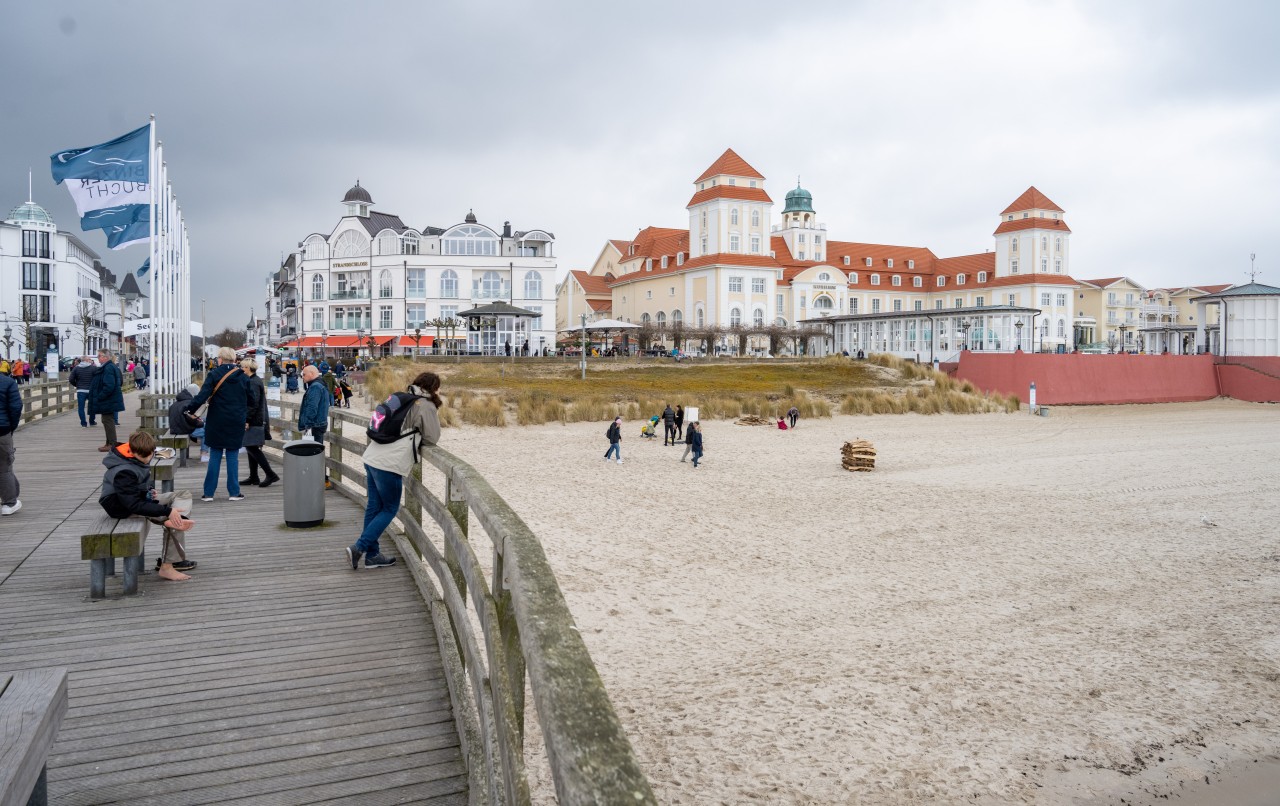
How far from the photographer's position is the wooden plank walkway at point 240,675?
353cm

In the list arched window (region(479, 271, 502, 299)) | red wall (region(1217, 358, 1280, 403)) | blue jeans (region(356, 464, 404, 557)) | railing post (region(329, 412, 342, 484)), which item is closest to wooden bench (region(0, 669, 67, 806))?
blue jeans (region(356, 464, 404, 557))

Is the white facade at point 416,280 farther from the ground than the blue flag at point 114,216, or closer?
farther from the ground

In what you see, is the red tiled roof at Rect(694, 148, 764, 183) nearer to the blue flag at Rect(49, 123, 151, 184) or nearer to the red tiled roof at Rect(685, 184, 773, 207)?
the red tiled roof at Rect(685, 184, 773, 207)

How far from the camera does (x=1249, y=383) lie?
5097 cm

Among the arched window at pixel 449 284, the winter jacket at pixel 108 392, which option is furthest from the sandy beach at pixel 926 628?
the arched window at pixel 449 284

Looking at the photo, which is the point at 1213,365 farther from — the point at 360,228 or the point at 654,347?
the point at 360,228

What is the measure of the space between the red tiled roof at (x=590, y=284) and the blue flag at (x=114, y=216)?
68326 mm

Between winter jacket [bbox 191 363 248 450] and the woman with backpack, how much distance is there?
3950 mm

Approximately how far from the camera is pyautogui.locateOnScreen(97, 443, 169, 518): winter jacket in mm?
6121

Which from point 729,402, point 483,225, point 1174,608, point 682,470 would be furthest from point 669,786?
point 483,225

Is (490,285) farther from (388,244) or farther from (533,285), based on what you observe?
(388,244)

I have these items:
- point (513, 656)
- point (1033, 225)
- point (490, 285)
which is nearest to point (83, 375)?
point (513, 656)

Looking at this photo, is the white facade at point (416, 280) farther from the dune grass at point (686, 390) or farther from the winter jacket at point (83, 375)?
the winter jacket at point (83, 375)

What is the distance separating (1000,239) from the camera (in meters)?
77.6
